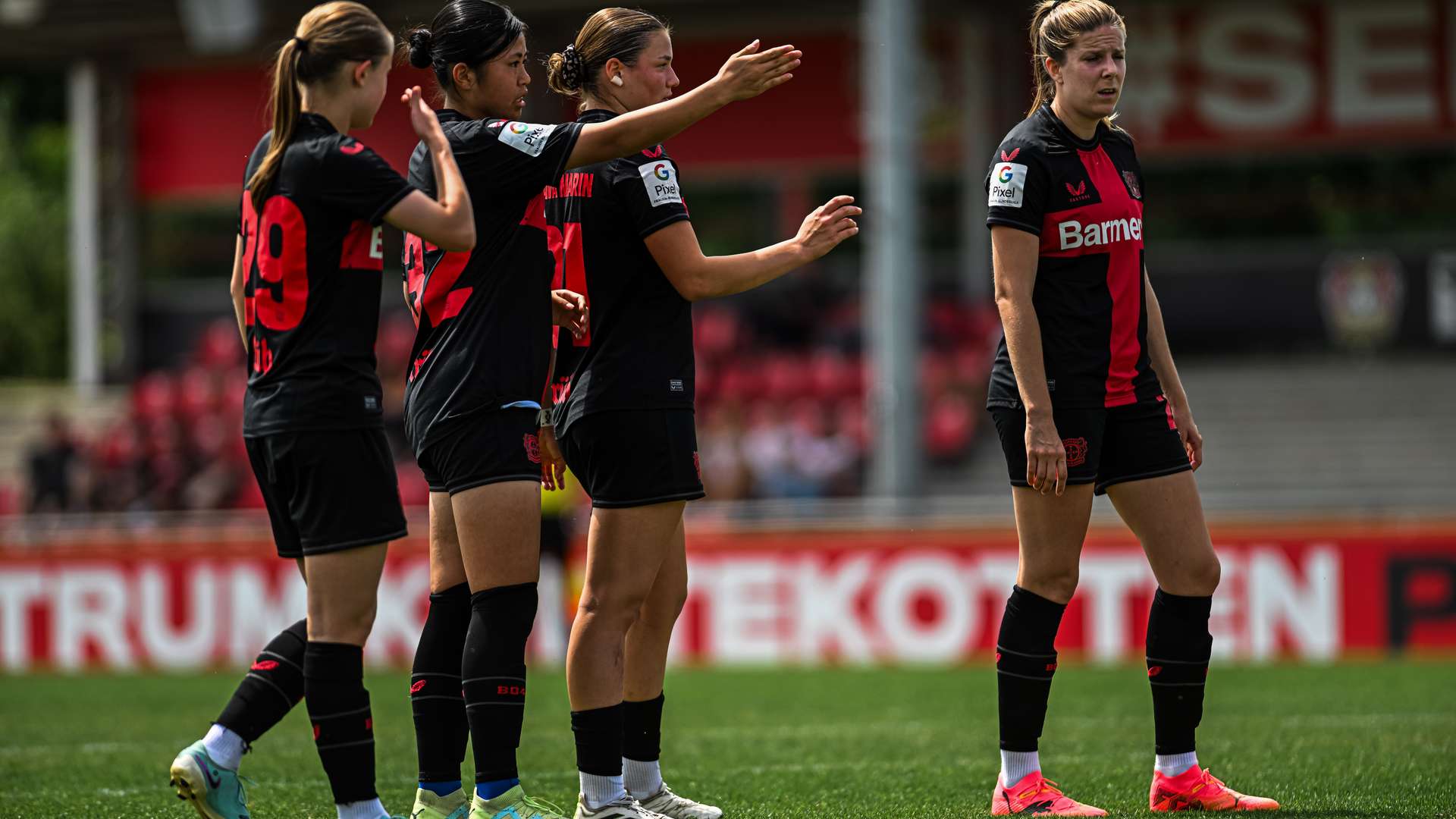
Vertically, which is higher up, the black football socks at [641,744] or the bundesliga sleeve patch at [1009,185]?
the bundesliga sleeve patch at [1009,185]

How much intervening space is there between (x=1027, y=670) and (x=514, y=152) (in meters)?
2.07

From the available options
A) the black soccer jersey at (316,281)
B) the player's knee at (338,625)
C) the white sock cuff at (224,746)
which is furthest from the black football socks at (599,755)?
the black soccer jersey at (316,281)

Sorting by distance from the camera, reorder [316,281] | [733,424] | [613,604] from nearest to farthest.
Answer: [316,281], [613,604], [733,424]

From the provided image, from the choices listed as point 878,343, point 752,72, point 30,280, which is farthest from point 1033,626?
point 30,280

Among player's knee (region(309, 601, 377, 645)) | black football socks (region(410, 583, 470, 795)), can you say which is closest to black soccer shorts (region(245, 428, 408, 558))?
player's knee (region(309, 601, 377, 645))

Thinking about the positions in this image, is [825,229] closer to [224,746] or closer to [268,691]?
[268,691]

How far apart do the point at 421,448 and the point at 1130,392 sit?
6.60 ft

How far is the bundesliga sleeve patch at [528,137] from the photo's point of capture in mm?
4266

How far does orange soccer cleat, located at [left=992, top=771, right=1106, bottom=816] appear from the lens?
4.76 m

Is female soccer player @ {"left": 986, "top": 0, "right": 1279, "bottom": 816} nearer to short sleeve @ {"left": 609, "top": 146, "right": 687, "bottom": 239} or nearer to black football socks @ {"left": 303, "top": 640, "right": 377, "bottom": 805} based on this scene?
short sleeve @ {"left": 609, "top": 146, "right": 687, "bottom": 239}

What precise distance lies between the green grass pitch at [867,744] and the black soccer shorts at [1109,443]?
971 mm

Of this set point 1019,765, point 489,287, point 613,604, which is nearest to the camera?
point 489,287

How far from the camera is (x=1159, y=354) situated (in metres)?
5.12

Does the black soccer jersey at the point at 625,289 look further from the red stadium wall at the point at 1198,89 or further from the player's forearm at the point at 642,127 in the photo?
the red stadium wall at the point at 1198,89
